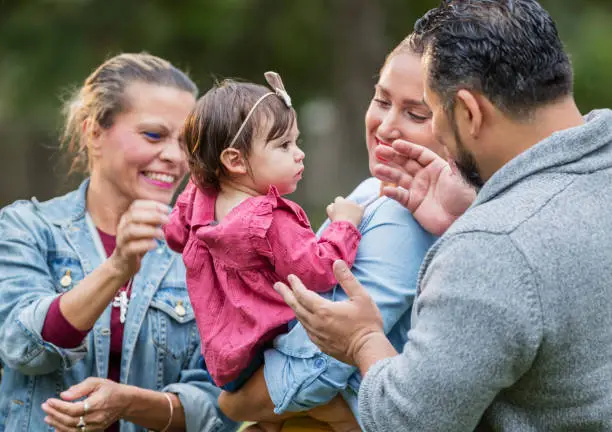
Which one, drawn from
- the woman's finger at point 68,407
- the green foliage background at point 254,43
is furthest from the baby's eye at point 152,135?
the green foliage background at point 254,43

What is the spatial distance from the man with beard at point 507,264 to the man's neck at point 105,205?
1410mm

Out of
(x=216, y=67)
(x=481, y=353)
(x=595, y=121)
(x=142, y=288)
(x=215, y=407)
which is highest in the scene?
(x=595, y=121)

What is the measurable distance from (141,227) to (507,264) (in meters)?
1.24

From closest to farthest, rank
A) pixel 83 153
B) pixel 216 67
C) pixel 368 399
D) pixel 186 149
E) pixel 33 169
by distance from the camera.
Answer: pixel 368 399 → pixel 186 149 → pixel 83 153 → pixel 216 67 → pixel 33 169

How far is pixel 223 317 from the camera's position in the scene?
119 inches

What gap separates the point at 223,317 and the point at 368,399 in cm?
67

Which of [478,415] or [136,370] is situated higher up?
[478,415]

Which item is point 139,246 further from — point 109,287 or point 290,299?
point 290,299

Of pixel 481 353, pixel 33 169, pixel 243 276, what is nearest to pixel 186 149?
pixel 243 276

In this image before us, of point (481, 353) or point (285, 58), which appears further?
point (285, 58)

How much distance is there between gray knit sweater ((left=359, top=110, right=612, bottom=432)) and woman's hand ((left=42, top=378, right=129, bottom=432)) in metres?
1.16

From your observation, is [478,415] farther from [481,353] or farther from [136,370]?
[136,370]

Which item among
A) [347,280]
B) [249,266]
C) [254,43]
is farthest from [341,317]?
[254,43]

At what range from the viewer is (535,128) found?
2.52 m
